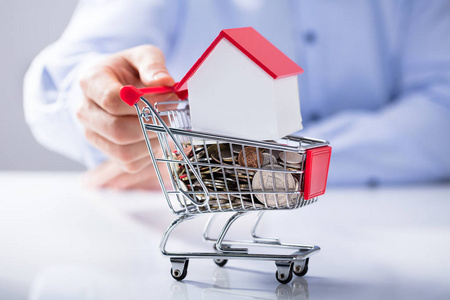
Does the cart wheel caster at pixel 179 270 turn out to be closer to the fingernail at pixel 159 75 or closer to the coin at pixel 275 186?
the coin at pixel 275 186

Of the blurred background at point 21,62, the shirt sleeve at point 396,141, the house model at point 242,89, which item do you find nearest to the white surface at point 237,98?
the house model at point 242,89

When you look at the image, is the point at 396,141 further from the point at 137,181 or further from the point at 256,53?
the point at 256,53

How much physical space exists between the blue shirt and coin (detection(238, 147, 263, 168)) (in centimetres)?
111

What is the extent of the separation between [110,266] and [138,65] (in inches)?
28.3

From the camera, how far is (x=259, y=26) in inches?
101

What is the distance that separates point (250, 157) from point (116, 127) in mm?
707

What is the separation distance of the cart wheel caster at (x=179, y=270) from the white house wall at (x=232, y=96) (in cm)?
29

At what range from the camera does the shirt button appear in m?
2.38

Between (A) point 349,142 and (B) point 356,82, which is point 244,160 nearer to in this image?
(A) point 349,142

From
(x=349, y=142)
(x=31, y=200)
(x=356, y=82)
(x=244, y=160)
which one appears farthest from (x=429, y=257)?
(x=31, y=200)

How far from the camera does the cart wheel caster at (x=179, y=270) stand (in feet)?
3.87

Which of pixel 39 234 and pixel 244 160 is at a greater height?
pixel 244 160

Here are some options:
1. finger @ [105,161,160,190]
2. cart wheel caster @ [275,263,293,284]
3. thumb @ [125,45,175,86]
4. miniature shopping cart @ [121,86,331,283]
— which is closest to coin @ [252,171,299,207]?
miniature shopping cart @ [121,86,331,283]

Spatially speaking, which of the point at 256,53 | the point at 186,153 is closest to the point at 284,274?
the point at 186,153
